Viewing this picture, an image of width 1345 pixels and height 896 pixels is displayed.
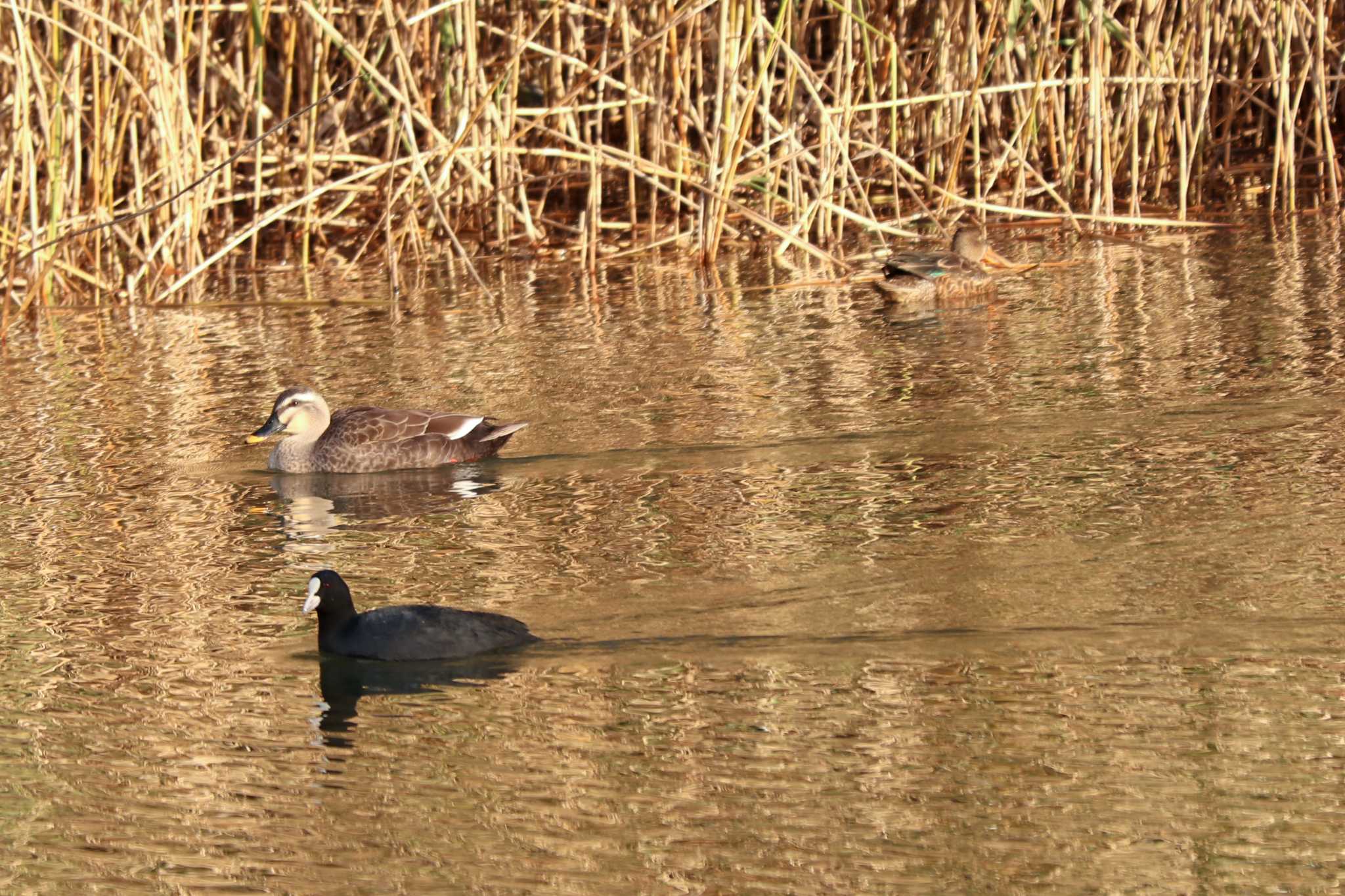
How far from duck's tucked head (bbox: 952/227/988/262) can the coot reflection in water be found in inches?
284

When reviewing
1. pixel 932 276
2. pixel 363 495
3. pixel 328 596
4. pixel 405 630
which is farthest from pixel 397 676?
pixel 932 276

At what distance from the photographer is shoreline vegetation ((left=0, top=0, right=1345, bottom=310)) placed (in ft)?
41.3

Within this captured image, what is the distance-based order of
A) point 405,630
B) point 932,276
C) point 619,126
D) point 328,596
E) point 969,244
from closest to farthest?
point 405,630 → point 328,596 → point 932,276 → point 969,244 → point 619,126

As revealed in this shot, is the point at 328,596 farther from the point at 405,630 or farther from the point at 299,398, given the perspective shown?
the point at 299,398

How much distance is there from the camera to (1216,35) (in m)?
14.1

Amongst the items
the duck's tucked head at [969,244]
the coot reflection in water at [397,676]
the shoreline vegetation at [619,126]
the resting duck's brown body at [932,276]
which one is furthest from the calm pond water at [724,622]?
the shoreline vegetation at [619,126]

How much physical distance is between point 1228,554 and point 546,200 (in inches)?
399

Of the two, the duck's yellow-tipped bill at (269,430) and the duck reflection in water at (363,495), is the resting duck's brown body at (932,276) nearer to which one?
the duck reflection in water at (363,495)

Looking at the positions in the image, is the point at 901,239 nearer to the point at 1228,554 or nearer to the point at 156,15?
the point at 156,15

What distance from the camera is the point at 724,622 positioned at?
18.3 feet

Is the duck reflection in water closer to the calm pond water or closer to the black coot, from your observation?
the calm pond water

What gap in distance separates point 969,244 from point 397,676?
7.38m

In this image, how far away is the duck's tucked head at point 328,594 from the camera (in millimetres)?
5711

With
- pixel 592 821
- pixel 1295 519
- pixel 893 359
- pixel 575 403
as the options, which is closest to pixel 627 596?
pixel 592 821
